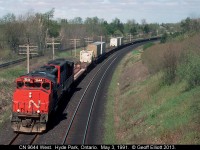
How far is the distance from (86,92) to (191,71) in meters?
16.0

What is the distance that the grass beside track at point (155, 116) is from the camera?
730 inches

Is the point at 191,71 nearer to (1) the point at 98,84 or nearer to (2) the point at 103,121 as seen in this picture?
(2) the point at 103,121

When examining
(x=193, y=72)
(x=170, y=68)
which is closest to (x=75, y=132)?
(x=193, y=72)

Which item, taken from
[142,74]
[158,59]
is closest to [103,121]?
[158,59]

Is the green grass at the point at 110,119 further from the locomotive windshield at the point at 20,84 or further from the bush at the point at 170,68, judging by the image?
the locomotive windshield at the point at 20,84

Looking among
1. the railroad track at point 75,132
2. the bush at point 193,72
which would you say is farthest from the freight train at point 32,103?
the bush at point 193,72

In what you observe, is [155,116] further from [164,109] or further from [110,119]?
[110,119]

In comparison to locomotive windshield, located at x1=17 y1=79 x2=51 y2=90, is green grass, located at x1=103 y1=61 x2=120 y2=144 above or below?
below

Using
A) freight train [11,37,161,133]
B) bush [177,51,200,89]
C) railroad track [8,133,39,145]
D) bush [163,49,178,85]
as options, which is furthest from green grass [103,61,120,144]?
bush [177,51,200,89]

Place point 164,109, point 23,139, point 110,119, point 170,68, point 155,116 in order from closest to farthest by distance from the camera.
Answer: point 23,139
point 155,116
point 164,109
point 110,119
point 170,68

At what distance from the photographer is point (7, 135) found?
22703 millimetres

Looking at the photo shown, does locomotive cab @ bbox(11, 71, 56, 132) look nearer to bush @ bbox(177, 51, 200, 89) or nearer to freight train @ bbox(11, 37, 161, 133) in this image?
freight train @ bbox(11, 37, 161, 133)

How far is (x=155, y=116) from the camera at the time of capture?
915 inches

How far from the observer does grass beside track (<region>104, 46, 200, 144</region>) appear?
18.5 meters
